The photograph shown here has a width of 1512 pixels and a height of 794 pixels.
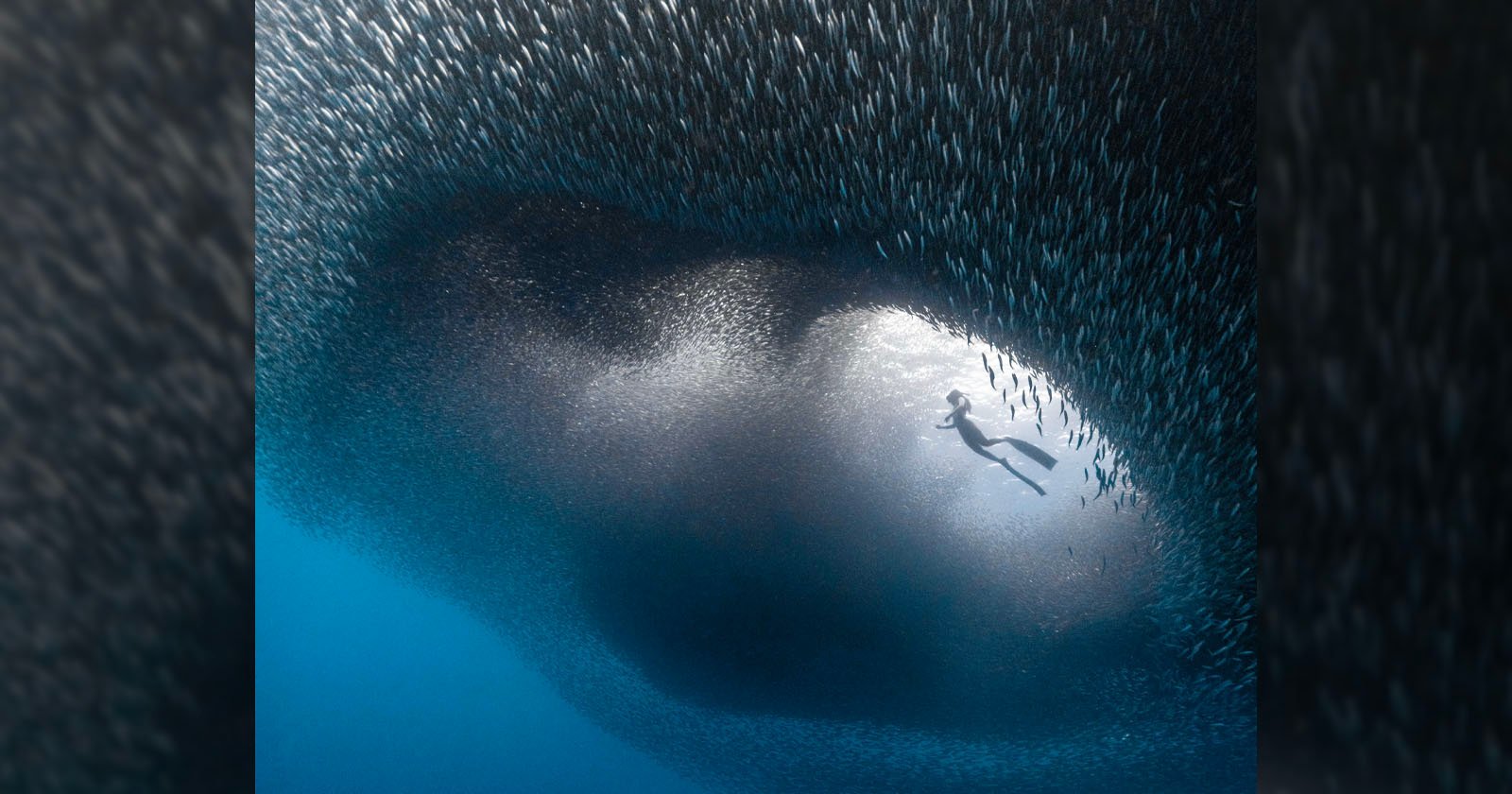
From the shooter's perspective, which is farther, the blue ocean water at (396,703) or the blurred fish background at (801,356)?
the blue ocean water at (396,703)

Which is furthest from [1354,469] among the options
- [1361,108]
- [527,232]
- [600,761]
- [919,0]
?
[600,761]

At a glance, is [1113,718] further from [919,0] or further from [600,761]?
[600,761]

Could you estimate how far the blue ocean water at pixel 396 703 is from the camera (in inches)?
351

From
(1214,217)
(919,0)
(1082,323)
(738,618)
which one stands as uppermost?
(919,0)

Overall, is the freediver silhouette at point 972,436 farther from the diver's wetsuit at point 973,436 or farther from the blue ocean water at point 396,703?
the blue ocean water at point 396,703

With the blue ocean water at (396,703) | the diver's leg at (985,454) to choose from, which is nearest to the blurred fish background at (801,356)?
the diver's leg at (985,454)

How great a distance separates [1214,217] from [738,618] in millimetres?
4503

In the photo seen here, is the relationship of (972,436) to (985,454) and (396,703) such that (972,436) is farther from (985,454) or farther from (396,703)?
(396,703)

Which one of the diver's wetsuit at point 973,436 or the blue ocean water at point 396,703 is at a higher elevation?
the diver's wetsuit at point 973,436

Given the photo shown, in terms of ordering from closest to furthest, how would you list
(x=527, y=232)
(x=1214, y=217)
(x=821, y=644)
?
(x=1214, y=217), (x=527, y=232), (x=821, y=644)

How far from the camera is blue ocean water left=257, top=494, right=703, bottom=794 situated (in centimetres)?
892

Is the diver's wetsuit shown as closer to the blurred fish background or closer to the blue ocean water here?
the blurred fish background

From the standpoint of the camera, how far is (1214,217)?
3344 millimetres

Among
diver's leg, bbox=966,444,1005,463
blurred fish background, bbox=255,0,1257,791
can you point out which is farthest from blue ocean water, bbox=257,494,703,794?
diver's leg, bbox=966,444,1005,463
